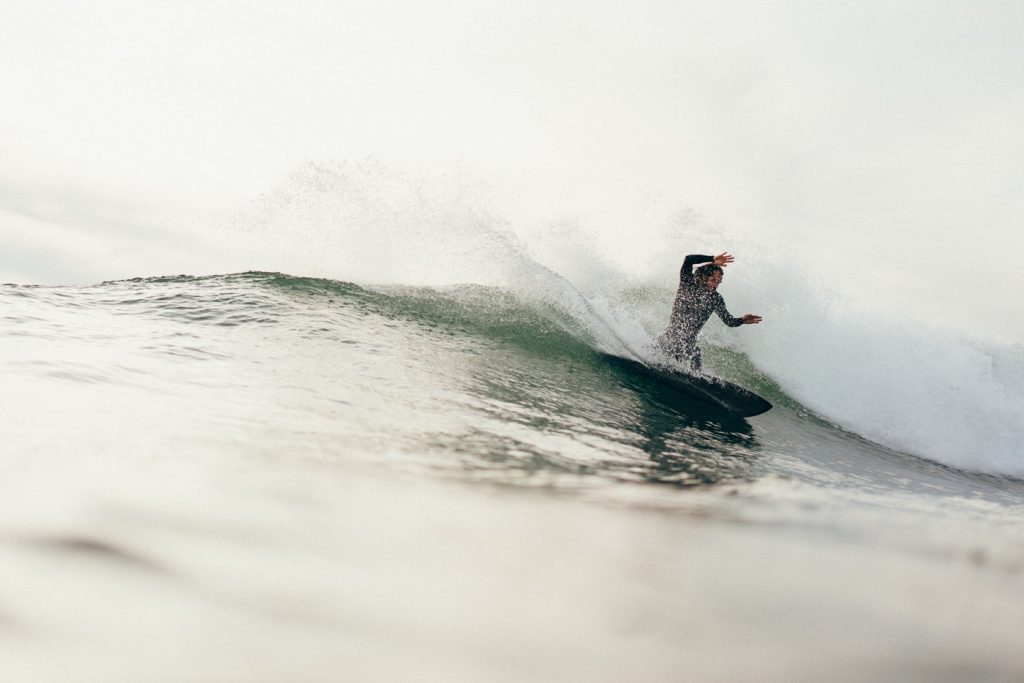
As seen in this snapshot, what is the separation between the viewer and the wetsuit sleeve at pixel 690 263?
309 inches

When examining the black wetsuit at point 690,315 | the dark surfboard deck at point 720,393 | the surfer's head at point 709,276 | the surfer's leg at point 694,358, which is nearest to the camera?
the dark surfboard deck at point 720,393

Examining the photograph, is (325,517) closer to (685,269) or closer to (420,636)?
(420,636)

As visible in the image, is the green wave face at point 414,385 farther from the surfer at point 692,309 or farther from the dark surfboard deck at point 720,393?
the surfer at point 692,309

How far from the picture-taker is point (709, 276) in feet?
26.8

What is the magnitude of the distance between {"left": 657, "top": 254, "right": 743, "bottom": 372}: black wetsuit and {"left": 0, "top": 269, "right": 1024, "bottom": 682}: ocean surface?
115 inches

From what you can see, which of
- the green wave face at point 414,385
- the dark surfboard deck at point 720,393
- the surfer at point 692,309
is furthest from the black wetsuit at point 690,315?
the green wave face at point 414,385

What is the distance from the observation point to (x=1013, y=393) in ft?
37.4

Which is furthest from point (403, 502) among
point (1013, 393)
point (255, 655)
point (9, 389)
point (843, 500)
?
point (1013, 393)

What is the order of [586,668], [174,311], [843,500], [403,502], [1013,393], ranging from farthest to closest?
[1013,393] < [174,311] < [843,500] < [403,502] < [586,668]

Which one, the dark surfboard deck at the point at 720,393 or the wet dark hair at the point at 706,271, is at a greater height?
the wet dark hair at the point at 706,271

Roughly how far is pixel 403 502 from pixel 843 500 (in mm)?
3103

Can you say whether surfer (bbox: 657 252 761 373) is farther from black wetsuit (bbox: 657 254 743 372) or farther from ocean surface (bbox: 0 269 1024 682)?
ocean surface (bbox: 0 269 1024 682)

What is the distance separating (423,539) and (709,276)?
272 inches

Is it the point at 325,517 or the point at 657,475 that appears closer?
the point at 325,517
